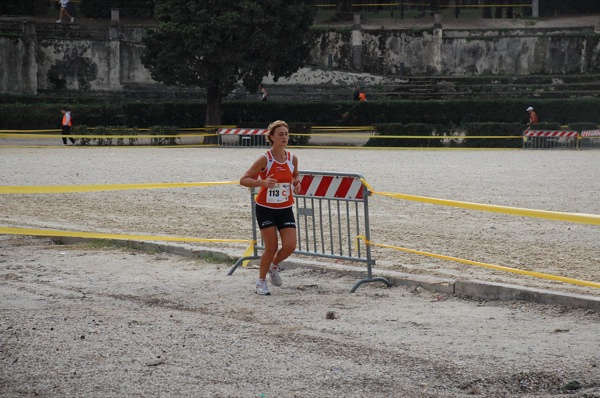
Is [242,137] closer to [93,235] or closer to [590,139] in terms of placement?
[590,139]

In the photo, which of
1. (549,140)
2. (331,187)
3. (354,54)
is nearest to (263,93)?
(354,54)

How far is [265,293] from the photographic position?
998 cm

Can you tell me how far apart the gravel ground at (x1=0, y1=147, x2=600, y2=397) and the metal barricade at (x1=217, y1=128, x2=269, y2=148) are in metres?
20.9

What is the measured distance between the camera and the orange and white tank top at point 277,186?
9945 mm

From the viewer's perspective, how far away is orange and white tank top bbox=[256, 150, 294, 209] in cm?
995

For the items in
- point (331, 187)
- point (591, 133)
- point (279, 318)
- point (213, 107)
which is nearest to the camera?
point (279, 318)

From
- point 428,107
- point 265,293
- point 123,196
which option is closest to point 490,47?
point 428,107

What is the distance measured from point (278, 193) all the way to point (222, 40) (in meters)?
33.6

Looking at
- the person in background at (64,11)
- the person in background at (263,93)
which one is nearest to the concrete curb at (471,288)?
the person in background at (263,93)

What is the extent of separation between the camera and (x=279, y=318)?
886 centimetres

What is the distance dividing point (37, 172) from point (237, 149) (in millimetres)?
13264

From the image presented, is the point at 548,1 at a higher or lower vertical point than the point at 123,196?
higher

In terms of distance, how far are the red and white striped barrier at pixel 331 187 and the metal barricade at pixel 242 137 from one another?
1054 inches

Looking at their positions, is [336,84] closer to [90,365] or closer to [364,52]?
[364,52]
